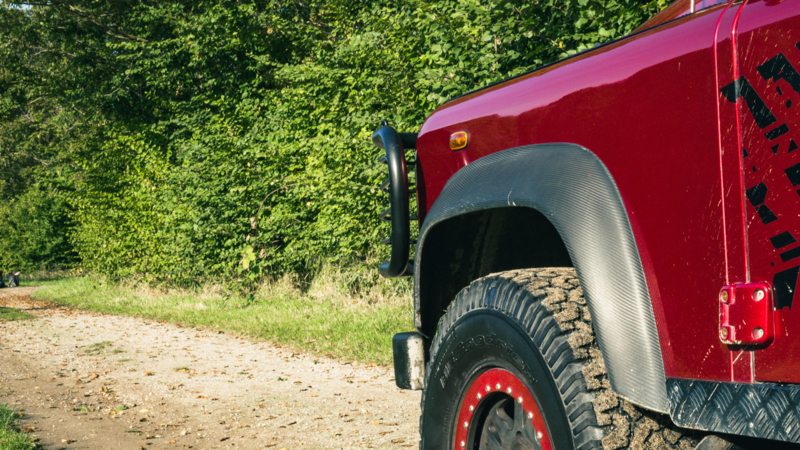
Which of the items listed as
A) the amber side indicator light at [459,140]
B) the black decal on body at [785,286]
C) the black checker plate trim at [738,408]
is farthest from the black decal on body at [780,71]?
the amber side indicator light at [459,140]

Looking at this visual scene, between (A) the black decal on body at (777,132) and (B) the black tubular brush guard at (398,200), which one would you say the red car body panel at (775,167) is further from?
(B) the black tubular brush guard at (398,200)

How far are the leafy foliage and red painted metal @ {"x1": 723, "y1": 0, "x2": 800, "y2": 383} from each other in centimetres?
493

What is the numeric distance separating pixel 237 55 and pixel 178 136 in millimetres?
3440

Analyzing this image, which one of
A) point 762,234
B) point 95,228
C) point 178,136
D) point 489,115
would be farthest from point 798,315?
point 95,228

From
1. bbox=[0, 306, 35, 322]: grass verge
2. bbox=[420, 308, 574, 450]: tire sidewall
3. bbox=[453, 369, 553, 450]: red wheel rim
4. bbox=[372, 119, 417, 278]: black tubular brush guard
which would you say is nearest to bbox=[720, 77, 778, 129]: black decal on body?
bbox=[420, 308, 574, 450]: tire sidewall

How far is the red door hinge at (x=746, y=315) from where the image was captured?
1422mm

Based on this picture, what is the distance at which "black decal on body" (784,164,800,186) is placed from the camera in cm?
137

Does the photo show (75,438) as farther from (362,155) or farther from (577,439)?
(362,155)

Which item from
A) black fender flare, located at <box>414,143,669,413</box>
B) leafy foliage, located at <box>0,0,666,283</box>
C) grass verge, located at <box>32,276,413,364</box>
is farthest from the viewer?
grass verge, located at <box>32,276,413,364</box>

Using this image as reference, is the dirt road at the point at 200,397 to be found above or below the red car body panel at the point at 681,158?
below

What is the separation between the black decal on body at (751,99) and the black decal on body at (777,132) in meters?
0.02

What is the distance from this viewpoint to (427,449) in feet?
8.11

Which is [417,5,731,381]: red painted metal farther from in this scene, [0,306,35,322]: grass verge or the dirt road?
[0,306,35,322]: grass verge

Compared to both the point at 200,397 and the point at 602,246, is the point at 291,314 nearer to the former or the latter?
the point at 200,397
